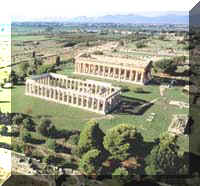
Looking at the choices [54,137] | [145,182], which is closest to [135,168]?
[145,182]

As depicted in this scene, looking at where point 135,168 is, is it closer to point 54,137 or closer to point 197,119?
point 54,137

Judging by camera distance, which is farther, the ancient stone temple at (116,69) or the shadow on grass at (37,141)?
the ancient stone temple at (116,69)

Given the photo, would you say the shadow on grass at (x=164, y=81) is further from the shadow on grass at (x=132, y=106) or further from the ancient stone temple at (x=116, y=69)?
the shadow on grass at (x=132, y=106)

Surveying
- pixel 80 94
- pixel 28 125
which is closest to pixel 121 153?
pixel 28 125

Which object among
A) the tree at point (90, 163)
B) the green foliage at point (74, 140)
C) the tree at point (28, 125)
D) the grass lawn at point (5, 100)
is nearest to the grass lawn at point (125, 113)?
the grass lawn at point (5, 100)

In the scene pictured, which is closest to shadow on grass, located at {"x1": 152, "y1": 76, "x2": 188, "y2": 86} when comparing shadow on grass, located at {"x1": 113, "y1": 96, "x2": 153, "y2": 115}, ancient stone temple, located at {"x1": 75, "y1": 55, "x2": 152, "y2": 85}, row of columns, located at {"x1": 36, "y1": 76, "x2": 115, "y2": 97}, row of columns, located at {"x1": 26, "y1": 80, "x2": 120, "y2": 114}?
ancient stone temple, located at {"x1": 75, "y1": 55, "x2": 152, "y2": 85}

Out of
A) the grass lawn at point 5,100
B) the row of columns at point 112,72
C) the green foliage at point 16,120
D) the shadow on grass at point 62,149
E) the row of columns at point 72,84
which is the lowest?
the shadow on grass at point 62,149

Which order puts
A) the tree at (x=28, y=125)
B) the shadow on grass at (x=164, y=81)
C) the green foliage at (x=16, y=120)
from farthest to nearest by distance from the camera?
the shadow on grass at (x=164, y=81)
the green foliage at (x=16, y=120)
the tree at (x=28, y=125)
